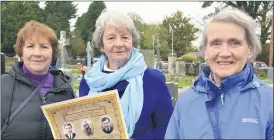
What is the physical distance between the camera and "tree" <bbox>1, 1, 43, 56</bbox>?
4234cm

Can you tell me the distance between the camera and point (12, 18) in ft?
150

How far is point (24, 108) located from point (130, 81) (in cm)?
81

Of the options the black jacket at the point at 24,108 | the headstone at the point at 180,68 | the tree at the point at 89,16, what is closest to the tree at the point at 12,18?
the tree at the point at 89,16

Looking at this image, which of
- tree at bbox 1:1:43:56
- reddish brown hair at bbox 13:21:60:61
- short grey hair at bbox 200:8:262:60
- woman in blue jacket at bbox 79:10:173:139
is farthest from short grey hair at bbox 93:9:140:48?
tree at bbox 1:1:43:56

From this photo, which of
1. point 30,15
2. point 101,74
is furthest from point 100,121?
point 30,15

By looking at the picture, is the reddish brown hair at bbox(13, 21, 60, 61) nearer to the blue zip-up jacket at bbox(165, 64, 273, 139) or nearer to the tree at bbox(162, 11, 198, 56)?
the blue zip-up jacket at bbox(165, 64, 273, 139)

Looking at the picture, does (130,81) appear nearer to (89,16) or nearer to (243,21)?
(243,21)

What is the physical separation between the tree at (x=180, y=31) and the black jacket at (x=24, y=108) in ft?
148

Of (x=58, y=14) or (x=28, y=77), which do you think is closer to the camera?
(x=28, y=77)

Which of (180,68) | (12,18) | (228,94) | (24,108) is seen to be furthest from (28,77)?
(12,18)

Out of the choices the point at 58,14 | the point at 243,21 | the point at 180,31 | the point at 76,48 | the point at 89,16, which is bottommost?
the point at 243,21

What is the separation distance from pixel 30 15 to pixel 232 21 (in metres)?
49.4

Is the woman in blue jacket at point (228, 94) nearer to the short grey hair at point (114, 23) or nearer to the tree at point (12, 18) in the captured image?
the short grey hair at point (114, 23)

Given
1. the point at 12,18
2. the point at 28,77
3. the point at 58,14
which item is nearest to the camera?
the point at 28,77
